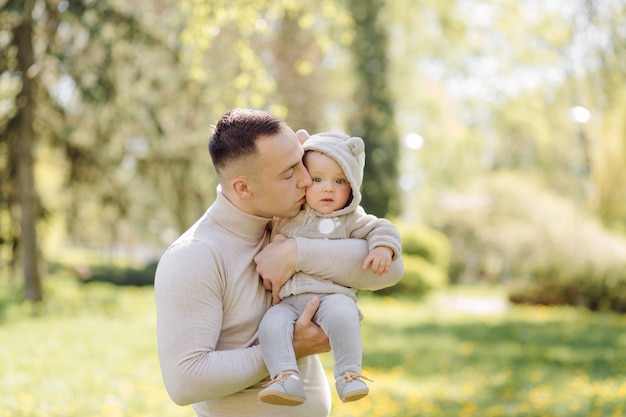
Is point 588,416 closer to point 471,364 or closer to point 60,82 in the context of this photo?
point 471,364

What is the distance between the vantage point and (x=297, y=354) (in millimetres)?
2316

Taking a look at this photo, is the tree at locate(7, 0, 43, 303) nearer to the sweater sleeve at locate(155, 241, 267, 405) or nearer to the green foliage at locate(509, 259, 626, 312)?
the sweater sleeve at locate(155, 241, 267, 405)

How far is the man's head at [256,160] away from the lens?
225 centimetres

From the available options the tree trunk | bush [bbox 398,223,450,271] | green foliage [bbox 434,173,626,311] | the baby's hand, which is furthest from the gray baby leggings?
bush [bbox 398,223,450,271]

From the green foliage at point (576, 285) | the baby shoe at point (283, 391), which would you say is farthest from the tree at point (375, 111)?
the baby shoe at point (283, 391)

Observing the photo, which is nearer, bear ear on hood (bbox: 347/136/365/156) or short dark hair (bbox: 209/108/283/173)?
short dark hair (bbox: 209/108/283/173)

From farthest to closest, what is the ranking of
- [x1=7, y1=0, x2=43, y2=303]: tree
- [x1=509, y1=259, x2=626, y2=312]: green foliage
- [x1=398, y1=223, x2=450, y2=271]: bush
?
[x1=398, y1=223, x2=450, y2=271]: bush → [x1=509, y1=259, x2=626, y2=312]: green foliage → [x1=7, y1=0, x2=43, y2=303]: tree

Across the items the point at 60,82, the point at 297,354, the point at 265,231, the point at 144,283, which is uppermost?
the point at 60,82

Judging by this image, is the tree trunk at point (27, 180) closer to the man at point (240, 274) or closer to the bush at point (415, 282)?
the bush at point (415, 282)

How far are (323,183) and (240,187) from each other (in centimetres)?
28

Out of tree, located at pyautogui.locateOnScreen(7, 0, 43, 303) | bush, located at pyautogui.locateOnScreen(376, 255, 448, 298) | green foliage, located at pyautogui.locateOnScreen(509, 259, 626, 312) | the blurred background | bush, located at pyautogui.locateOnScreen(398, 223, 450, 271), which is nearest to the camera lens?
the blurred background

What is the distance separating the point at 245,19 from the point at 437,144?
80.7 ft

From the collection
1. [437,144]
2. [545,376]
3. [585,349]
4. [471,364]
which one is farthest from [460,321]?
[437,144]

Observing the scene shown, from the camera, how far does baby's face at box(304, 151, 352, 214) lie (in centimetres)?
241
